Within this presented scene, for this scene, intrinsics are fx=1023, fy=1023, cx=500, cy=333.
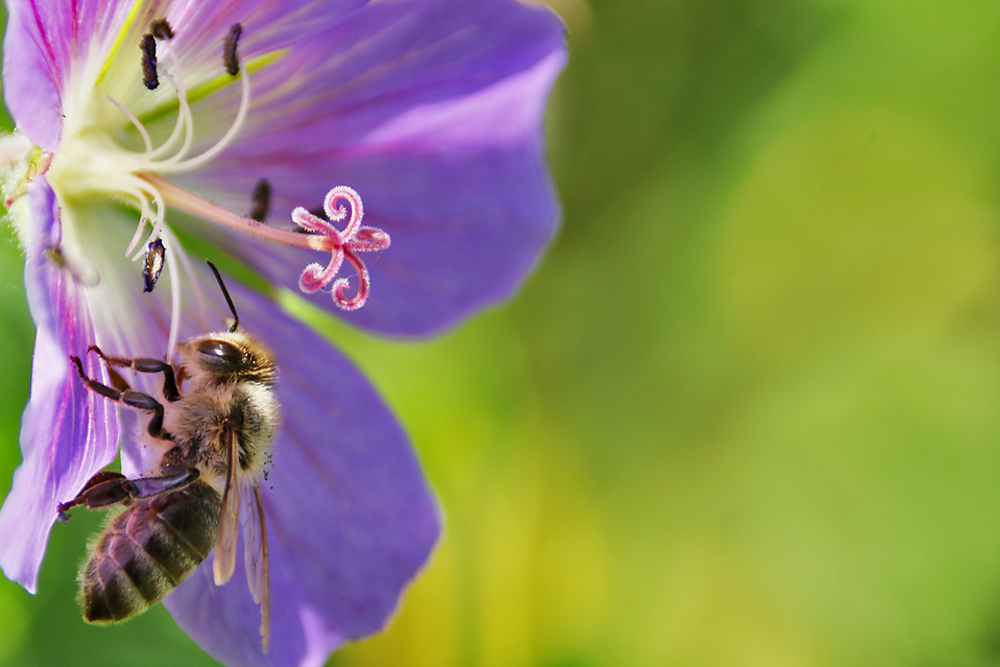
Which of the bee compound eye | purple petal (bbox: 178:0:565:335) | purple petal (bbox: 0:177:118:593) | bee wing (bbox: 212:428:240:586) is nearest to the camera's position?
purple petal (bbox: 0:177:118:593)

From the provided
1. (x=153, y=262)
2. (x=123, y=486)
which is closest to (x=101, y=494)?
(x=123, y=486)

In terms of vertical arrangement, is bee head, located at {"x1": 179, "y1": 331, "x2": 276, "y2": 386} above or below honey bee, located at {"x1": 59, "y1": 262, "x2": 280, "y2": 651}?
above

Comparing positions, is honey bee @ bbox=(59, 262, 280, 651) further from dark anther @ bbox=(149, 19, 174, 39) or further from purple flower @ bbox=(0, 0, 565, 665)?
dark anther @ bbox=(149, 19, 174, 39)

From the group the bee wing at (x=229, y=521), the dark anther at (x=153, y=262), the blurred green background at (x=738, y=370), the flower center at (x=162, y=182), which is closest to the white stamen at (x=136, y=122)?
the flower center at (x=162, y=182)

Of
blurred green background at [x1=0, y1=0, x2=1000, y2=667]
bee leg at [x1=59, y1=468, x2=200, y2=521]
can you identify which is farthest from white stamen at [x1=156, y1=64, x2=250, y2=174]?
blurred green background at [x1=0, y1=0, x2=1000, y2=667]

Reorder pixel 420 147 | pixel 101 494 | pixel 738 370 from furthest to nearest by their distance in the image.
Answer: pixel 738 370 < pixel 420 147 < pixel 101 494

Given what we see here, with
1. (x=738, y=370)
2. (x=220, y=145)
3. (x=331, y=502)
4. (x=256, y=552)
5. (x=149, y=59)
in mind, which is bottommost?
(x=738, y=370)

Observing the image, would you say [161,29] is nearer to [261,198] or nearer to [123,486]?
[261,198]
